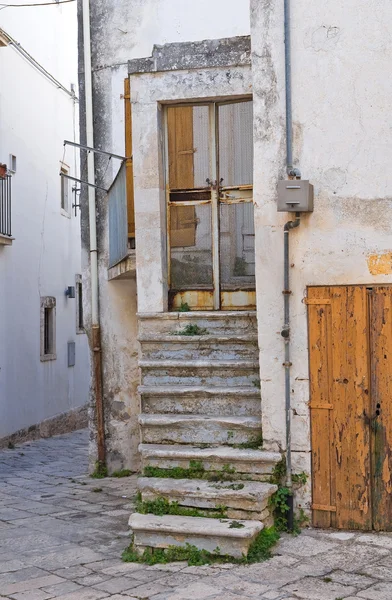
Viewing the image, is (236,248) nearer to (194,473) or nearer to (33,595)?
(194,473)

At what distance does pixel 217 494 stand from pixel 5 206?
9455mm

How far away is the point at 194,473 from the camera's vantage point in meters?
6.95

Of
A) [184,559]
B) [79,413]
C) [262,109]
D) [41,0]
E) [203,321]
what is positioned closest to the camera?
[184,559]

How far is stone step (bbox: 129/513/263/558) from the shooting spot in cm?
609

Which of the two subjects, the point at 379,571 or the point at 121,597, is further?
the point at 379,571

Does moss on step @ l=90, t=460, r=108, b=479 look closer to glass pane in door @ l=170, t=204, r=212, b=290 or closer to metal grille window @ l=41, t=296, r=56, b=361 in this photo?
glass pane in door @ l=170, t=204, r=212, b=290

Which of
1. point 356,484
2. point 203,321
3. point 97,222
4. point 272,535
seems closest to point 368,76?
point 203,321

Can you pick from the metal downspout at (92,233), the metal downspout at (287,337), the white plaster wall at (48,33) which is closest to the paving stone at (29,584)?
the metal downspout at (287,337)

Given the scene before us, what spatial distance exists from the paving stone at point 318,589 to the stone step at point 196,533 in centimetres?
61

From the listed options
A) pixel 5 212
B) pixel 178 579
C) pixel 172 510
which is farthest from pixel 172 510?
pixel 5 212

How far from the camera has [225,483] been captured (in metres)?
6.72

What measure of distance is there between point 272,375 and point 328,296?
0.87m

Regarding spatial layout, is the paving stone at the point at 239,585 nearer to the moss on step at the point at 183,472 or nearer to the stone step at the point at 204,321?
the moss on step at the point at 183,472

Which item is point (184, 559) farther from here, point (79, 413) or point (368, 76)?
point (79, 413)
